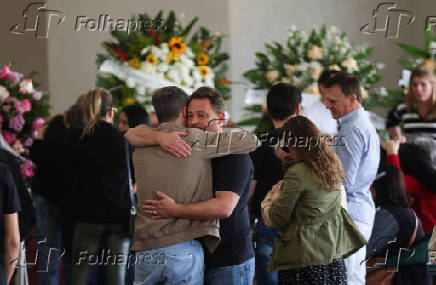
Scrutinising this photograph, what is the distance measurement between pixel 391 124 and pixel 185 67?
1.54 metres

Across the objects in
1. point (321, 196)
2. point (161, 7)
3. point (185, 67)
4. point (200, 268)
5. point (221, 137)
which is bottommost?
point (200, 268)

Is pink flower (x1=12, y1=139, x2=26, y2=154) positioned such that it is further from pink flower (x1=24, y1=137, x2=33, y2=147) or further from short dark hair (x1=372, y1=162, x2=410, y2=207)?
short dark hair (x1=372, y1=162, x2=410, y2=207)

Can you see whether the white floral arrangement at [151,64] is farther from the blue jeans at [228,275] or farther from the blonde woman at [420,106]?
the blue jeans at [228,275]

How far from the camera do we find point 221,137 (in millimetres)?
2328

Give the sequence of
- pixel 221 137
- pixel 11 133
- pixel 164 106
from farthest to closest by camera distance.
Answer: pixel 11 133
pixel 164 106
pixel 221 137

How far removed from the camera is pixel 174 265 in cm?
229

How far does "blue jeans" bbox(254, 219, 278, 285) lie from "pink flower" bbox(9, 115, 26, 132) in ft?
6.44

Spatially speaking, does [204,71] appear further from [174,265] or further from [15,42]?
[15,42]

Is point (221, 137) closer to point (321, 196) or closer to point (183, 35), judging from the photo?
point (321, 196)

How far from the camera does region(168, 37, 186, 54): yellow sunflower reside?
4.59 m

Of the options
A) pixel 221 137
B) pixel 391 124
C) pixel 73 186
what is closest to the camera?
pixel 221 137

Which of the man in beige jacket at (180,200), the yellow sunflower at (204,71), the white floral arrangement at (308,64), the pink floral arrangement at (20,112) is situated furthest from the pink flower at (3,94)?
the man in beige jacket at (180,200)

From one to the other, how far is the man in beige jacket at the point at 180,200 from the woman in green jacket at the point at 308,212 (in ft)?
0.80

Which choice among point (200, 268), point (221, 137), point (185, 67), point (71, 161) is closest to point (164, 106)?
point (221, 137)
